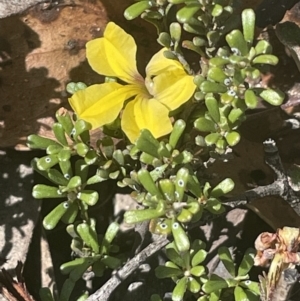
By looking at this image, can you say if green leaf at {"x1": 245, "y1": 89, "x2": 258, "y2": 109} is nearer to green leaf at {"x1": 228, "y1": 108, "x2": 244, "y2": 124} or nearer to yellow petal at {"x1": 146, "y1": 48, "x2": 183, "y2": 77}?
green leaf at {"x1": 228, "y1": 108, "x2": 244, "y2": 124}

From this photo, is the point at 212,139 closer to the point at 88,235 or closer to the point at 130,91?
the point at 130,91

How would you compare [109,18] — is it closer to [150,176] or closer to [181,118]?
[181,118]

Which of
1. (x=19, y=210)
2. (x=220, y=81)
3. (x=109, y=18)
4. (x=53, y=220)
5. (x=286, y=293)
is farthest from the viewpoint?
(x=19, y=210)

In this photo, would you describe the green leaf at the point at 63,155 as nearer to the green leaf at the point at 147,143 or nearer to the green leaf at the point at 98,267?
the green leaf at the point at 147,143

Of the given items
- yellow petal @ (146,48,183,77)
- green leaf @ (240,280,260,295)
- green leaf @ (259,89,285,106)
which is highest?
yellow petal @ (146,48,183,77)

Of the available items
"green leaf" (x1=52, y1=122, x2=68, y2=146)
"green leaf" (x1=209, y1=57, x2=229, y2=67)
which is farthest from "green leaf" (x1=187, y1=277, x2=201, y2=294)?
"green leaf" (x1=209, y1=57, x2=229, y2=67)

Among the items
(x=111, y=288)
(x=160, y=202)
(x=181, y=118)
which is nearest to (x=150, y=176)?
(x=160, y=202)
